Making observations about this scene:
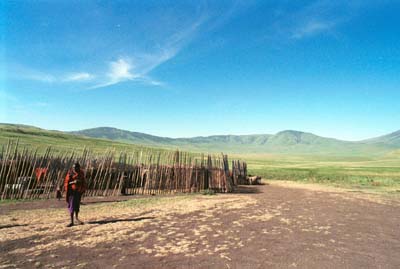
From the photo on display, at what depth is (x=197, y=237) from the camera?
6.47 m

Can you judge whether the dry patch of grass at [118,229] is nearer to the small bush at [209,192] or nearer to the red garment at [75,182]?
the red garment at [75,182]

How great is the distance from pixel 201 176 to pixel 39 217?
8680 mm

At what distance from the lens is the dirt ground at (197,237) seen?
504 centimetres

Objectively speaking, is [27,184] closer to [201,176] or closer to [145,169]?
[145,169]

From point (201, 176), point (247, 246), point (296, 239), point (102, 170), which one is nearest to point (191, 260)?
point (247, 246)

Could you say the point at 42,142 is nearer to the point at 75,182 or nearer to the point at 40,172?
the point at 40,172

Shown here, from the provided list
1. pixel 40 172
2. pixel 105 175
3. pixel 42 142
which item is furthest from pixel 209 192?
pixel 42 142

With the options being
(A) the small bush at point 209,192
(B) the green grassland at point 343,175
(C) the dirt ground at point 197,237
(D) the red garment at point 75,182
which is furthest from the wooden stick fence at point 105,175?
(B) the green grassland at point 343,175

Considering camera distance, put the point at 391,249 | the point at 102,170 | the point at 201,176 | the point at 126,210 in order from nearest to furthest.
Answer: the point at 391,249
the point at 126,210
the point at 102,170
the point at 201,176

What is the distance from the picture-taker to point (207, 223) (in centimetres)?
787

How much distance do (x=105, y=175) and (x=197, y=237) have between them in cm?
766

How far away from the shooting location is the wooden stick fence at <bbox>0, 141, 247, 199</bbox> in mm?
11078

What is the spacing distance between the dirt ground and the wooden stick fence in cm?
125

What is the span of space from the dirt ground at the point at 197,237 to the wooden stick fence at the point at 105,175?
1.25 m
